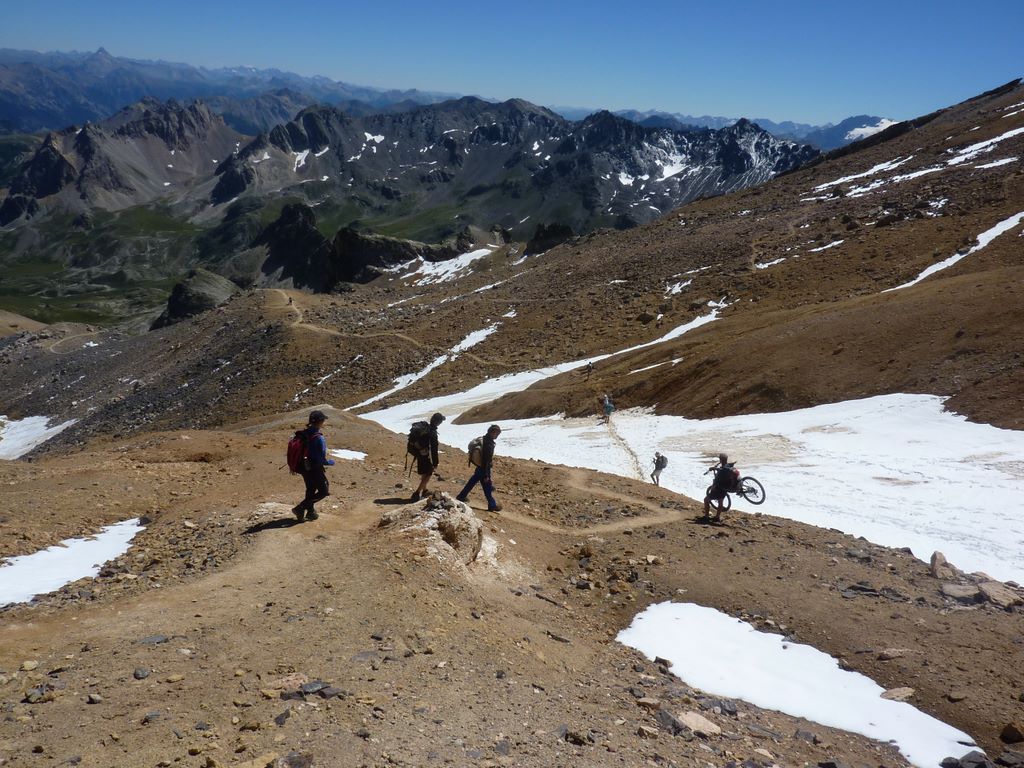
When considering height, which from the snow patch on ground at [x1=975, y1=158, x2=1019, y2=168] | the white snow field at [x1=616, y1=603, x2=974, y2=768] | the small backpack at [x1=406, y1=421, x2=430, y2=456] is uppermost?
the snow patch on ground at [x1=975, y1=158, x2=1019, y2=168]

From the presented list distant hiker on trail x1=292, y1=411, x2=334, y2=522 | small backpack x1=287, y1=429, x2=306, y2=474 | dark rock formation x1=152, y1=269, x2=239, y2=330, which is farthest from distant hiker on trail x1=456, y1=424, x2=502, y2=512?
dark rock formation x1=152, y1=269, x2=239, y2=330

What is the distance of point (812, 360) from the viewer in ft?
112

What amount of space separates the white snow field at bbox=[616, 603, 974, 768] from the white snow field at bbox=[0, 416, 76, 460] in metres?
67.0

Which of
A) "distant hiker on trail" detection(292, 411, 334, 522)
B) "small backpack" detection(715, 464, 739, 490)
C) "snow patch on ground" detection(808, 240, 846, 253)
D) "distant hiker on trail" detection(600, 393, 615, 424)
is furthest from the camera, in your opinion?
"snow patch on ground" detection(808, 240, 846, 253)

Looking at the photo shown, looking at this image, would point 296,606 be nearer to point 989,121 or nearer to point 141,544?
point 141,544

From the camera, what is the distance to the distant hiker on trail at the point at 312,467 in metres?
13.9

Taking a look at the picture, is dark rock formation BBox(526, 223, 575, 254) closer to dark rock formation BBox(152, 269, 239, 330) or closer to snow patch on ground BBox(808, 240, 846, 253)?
snow patch on ground BBox(808, 240, 846, 253)

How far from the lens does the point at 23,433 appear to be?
6781 centimetres

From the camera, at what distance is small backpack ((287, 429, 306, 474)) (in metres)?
13.7

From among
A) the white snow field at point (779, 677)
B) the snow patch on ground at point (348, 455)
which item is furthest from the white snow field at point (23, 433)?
the white snow field at point (779, 677)

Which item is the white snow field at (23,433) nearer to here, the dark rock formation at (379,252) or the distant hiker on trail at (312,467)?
the distant hiker on trail at (312,467)

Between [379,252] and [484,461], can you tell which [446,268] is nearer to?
[379,252]

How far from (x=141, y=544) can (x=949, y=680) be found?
14362 mm

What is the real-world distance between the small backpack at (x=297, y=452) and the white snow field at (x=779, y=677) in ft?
23.8
